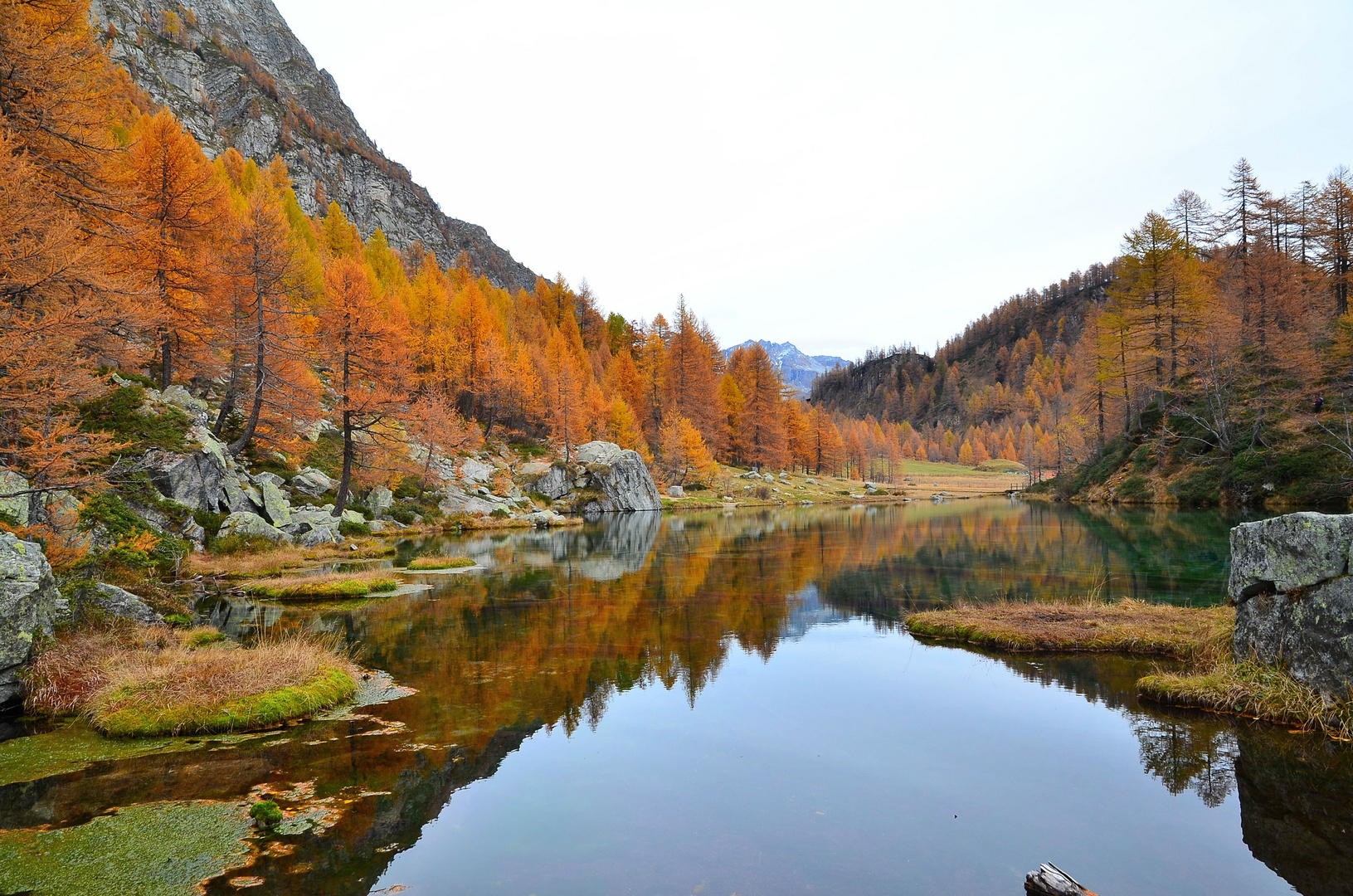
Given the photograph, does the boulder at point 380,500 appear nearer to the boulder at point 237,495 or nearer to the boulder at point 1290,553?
the boulder at point 237,495

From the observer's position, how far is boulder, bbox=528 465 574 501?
67.6 meters

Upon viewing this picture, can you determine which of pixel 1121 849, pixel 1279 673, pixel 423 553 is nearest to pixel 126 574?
pixel 423 553

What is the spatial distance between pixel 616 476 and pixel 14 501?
56357mm

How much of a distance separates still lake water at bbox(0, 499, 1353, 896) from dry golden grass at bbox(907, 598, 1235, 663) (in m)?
0.83

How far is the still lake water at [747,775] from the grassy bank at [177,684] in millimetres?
938

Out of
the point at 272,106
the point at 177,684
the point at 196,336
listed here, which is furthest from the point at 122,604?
the point at 272,106

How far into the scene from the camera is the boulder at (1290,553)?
1048cm

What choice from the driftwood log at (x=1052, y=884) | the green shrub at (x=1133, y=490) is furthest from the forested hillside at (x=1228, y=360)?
the driftwood log at (x=1052, y=884)

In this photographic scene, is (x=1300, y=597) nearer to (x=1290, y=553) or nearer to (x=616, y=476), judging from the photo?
(x=1290, y=553)

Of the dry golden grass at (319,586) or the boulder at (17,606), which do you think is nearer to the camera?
the boulder at (17,606)

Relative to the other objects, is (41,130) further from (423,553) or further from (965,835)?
(965,835)

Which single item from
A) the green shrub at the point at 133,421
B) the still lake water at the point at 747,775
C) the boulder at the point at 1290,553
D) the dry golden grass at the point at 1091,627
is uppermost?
the green shrub at the point at 133,421

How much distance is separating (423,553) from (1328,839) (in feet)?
117

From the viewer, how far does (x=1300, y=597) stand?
1085cm
